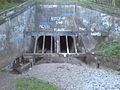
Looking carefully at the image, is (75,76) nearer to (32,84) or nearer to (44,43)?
(32,84)

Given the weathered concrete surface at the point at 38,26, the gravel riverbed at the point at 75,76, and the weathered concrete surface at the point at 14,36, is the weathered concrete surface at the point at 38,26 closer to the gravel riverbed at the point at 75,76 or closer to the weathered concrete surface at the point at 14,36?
the weathered concrete surface at the point at 14,36

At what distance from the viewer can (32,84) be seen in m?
13.8

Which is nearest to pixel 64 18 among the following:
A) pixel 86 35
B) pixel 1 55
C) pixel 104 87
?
pixel 86 35

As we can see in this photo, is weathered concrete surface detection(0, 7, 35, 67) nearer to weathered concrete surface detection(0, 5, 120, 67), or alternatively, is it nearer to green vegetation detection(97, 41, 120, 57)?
weathered concrete surface detection(0, 5, 120, 67)

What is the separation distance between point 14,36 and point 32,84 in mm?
7295

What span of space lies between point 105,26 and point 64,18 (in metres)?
3.66

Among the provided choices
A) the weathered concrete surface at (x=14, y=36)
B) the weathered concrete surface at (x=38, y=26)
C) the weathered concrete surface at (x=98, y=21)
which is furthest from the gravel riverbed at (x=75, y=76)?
the weathered concrete surface at (x=98, y=21)

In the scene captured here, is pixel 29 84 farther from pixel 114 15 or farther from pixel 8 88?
pixel 114 15

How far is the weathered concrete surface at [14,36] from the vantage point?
18.1 meters

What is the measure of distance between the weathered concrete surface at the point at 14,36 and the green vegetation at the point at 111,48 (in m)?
5.43

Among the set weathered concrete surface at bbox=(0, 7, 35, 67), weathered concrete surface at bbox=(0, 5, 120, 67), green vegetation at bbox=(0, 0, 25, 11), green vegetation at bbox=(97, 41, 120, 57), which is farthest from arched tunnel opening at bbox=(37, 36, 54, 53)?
green vegetation at bbox=(97, 41, 120, 57)

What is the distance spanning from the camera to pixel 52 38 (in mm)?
24859

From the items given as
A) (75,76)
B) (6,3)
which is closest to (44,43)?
(6,3)

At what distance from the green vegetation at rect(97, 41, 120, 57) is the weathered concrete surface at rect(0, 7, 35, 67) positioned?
5.43m
